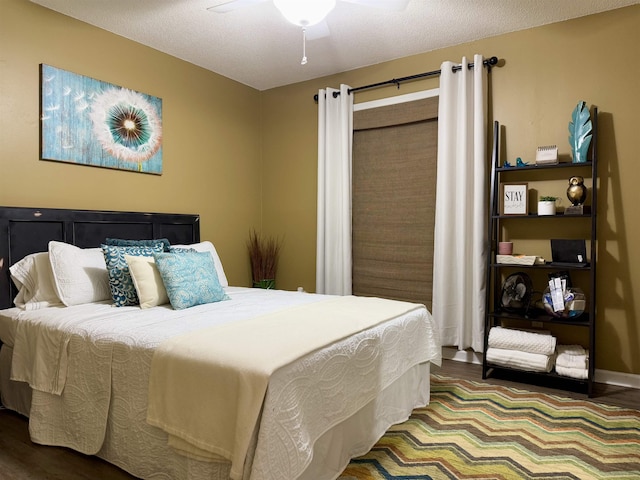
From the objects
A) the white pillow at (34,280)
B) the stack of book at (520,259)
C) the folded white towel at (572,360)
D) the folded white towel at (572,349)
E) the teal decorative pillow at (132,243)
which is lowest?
the folded white towel at (572,360)

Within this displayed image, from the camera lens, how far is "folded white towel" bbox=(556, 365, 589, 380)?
9.59 ft

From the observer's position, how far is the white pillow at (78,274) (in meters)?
2.62

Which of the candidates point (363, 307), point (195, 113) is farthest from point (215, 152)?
point (363, 307)

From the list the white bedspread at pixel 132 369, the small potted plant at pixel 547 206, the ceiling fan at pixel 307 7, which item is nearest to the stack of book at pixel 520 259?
the small potted plant at pixel 547 206

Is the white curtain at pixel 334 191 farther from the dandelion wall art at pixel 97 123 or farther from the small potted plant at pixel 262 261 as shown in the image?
the dandelion wall art at pixel 97 123

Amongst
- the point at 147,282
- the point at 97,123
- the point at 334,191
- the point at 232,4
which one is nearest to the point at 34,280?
the point at 147,282

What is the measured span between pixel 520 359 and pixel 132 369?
253 centimetres

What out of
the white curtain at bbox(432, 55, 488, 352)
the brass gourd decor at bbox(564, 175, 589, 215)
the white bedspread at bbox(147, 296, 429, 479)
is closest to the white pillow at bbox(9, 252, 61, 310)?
the white bedspread at bbox(147, 296, 429, 479)

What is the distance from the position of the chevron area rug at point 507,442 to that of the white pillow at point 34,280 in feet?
6.61

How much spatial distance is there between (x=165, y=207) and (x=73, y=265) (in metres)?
1.22

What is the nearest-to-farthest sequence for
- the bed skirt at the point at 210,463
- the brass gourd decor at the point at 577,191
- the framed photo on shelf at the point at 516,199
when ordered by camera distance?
the bed skirt at the point at 210,463
the brass gourd decor at the point at 577,191
the framed photo on shelf at the point at 516,199

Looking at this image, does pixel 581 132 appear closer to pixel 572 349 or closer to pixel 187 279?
pixel 572 349

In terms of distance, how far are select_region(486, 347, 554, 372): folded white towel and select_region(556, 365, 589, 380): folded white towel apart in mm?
73

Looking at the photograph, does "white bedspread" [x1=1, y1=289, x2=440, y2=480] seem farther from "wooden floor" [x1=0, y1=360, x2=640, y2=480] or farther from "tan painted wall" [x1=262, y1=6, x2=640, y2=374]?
"tan painted wall" [x1=262, y1=6, x2=640, y2=374]
